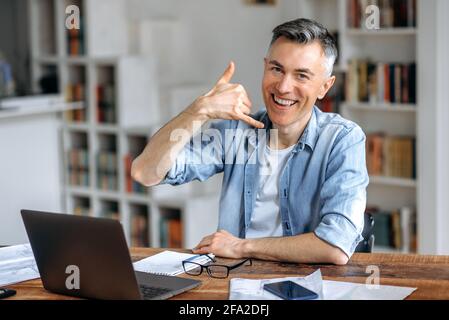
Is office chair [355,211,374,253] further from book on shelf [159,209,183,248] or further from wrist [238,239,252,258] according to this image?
book on shelf [159,209,183,248]

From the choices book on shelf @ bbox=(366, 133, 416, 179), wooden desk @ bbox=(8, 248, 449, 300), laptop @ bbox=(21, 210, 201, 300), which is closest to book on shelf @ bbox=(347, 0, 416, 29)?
book on shelf @ bbox=(366, 133, 416, 179)

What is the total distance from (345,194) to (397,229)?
91.2 inches

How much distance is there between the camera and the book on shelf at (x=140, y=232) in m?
4.66

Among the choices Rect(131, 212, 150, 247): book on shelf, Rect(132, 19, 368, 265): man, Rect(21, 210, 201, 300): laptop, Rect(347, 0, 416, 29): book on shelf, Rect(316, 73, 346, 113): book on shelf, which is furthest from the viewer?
Rect(131, 212, 150, 247): book on shelf

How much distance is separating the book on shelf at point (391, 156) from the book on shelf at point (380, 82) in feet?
0.65

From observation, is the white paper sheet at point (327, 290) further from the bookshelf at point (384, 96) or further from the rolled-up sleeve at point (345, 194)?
the bookshelf at point (384, 96)

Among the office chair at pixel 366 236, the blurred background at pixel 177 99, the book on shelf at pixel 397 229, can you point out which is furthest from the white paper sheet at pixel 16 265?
the book on shelf at pixel 397 229

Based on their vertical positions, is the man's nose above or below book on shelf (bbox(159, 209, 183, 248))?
above

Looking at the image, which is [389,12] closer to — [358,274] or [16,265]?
[358,274]

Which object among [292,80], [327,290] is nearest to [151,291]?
[327,290]

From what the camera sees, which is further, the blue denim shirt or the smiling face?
the smiling face

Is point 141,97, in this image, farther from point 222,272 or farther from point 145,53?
point 222,272

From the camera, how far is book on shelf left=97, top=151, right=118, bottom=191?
475cm
